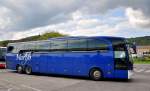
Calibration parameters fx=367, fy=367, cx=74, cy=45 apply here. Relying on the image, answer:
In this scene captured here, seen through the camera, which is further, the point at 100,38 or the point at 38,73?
the point at 38,73

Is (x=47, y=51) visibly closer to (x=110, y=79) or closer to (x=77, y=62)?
(x=77, y=62)

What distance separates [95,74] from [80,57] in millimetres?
1768

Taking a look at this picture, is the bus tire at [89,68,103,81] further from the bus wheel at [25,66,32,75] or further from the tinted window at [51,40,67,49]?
the bus wheel at [25,66,32,75]

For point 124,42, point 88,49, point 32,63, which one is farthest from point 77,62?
point 32,63

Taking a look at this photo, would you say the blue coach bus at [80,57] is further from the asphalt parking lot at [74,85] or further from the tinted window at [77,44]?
the asphalt parking lot at [74,85]

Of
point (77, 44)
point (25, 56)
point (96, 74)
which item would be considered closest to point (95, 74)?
point (96, 74)

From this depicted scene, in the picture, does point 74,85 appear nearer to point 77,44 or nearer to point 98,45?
point 98,45

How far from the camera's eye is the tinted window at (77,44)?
23.9m

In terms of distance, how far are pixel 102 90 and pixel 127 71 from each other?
517 centimetres

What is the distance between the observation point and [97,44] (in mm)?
22922

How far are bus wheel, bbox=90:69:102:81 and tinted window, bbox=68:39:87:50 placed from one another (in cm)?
170

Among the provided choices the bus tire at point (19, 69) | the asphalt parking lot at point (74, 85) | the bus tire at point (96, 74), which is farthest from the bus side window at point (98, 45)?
the bus tire at point (19, 69)

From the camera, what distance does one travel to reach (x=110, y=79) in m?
24.2

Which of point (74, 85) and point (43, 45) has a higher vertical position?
point (43, 45)
